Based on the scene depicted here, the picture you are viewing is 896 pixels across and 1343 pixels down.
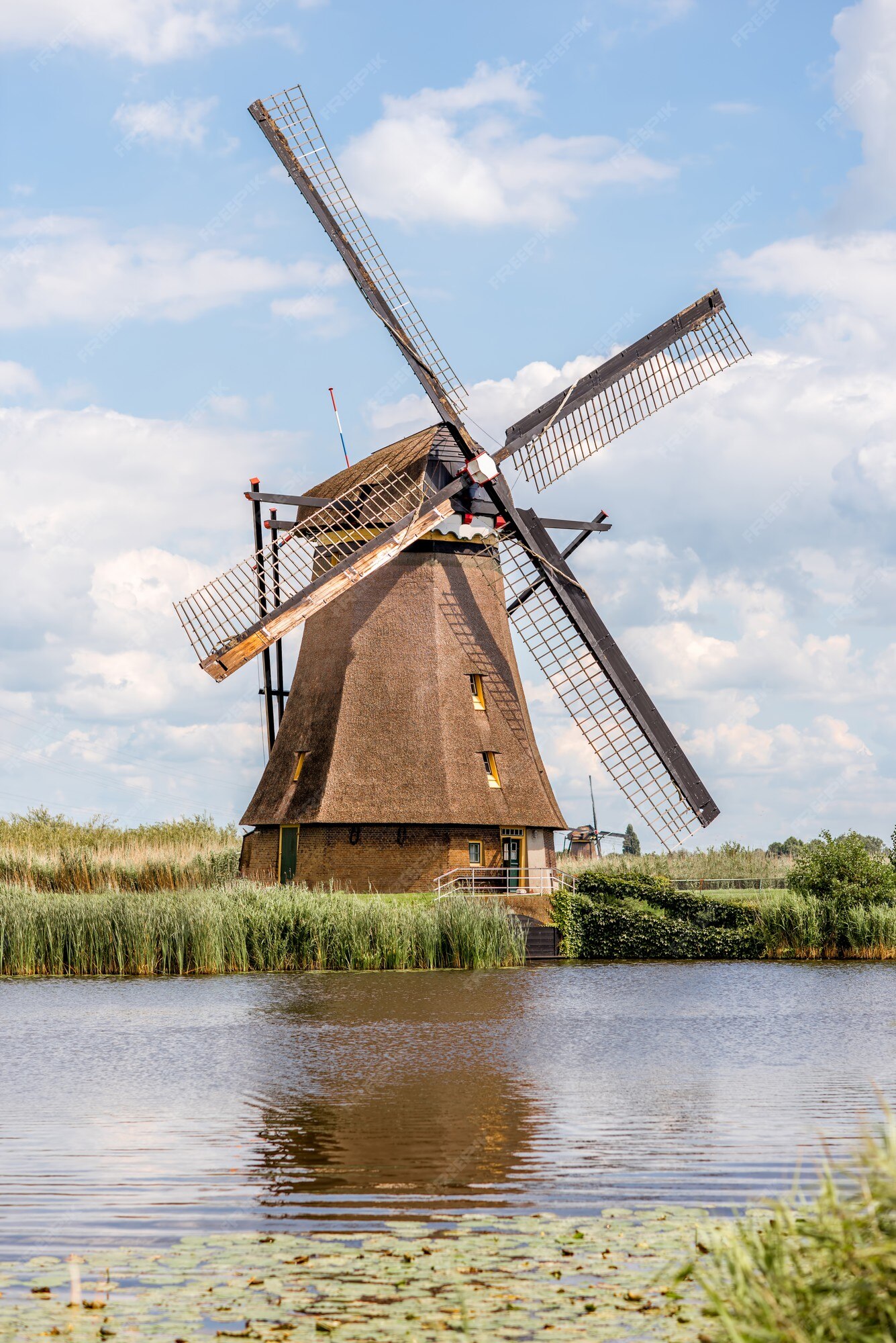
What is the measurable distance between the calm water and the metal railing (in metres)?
5.53

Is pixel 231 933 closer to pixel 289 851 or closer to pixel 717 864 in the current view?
pixel 289 851

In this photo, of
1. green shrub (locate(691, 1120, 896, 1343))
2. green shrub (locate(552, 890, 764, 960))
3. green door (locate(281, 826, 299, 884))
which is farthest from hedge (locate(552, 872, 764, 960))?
green shrub (locate(691, 1120, 896, 1343))

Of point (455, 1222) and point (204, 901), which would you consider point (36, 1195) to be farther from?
point (204, 901)

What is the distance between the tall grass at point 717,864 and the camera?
105ft

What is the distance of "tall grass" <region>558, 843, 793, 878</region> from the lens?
105 ft

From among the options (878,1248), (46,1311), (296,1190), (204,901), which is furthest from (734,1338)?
(204,901)

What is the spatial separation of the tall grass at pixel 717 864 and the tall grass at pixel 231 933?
1103cm

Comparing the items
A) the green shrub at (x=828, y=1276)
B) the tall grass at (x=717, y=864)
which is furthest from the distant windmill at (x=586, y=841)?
the green shrub at (x=828, y=1276)

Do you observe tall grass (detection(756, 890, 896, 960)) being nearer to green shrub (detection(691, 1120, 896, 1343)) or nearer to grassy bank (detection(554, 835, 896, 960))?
grassy bank (detection(554, 835, 896, 960))

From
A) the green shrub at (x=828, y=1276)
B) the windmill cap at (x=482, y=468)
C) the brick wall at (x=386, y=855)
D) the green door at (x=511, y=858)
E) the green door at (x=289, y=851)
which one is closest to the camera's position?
the green shrub at (x=828, y=1276)

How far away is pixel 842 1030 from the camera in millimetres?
13312

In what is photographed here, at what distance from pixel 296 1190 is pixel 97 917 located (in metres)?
13.3

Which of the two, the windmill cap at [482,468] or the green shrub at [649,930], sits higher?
the windmill cap at [482,468]

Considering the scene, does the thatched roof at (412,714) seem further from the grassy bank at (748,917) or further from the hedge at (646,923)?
the grassy bank at (748,917)
